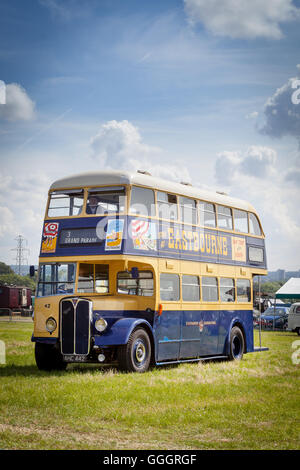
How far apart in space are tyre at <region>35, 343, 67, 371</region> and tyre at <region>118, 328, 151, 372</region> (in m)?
1.82

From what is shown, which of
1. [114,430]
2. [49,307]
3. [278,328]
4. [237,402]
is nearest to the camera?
[114,430]

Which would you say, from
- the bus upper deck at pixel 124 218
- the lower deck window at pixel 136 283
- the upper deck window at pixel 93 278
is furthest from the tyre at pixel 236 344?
the upper deck window at pixel 93 278

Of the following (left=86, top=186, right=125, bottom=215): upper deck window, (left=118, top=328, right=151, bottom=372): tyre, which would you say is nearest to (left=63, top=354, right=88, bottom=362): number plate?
(left=118, top=328, right=151, bottom=372): tyre

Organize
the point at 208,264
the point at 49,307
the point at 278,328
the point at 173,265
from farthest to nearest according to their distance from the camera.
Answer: the point at 278,328, the point at 208,264, the point at 173,265, the point at 49,307

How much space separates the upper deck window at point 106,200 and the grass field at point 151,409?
3.56 meters

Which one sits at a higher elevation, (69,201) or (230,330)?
(69,201)

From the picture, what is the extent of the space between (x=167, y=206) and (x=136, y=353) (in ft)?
11.9

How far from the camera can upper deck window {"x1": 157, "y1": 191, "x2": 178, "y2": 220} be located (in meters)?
16.2

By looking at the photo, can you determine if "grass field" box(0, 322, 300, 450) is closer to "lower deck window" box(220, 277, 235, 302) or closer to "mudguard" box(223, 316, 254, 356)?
"lower deck window" box(220, 277, 235, 302)

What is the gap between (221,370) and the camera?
1588 cm

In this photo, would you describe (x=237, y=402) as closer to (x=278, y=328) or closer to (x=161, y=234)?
(x=161, y=234)

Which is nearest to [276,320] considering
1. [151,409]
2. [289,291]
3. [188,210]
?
[289,291]
